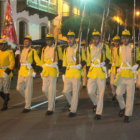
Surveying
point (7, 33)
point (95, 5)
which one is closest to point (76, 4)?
point (95, 5)

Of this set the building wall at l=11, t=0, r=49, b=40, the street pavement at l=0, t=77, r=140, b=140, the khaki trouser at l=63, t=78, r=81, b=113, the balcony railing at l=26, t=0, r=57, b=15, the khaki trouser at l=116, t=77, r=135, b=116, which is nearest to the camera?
the street pavement at l=0, t=77, r=140, b=140

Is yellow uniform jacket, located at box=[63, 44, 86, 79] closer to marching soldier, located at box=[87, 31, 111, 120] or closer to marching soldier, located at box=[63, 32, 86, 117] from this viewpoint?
marching soldier, located at box=[63, 32, 86, 117]

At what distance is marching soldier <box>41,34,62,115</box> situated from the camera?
6.31 metres

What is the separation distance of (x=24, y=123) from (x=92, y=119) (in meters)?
1.69

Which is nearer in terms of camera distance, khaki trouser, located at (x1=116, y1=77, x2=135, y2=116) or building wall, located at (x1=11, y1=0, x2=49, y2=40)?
khaki trouser, located at (x1=116, y1=77, x2=135, y2=116)

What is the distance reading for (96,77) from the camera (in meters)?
5.83

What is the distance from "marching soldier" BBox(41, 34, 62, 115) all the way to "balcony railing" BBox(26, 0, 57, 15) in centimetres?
1690

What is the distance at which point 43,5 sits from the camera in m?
24.8

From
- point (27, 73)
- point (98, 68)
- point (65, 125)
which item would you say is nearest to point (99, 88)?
point (98, 68)

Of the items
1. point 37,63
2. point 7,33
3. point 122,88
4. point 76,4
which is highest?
point 76,4

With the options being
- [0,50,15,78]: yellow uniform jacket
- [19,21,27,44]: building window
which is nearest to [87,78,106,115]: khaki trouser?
[0,50,15,78]: yellow uniform jacket

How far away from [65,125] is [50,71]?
169 cm

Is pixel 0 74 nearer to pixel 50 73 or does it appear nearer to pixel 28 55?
pixel 28 55

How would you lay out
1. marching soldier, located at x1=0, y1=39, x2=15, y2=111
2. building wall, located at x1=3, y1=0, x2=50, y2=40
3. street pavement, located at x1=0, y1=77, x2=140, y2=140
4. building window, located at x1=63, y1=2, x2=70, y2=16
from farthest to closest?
building window, located at x1=63, y1=2, x2=70, y2=16, building wall, located at x1=3, y1=0, x2=50, y2=40, marching soldier, located at x1=0, y1=39, x2=15, y2=111, street pavement, located at x1=0, y1=77, x2=140, y2=140
